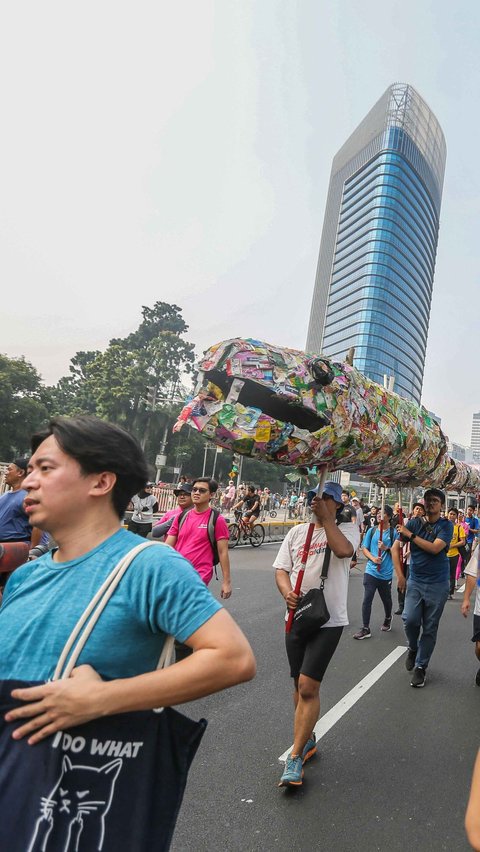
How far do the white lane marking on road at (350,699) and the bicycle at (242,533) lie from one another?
28.1ft

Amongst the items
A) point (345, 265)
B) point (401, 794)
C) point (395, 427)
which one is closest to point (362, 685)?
point (401, 794)

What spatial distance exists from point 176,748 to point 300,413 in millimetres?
1993

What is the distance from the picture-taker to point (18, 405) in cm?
3631

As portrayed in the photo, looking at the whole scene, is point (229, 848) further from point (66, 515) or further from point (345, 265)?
point (345, 265)

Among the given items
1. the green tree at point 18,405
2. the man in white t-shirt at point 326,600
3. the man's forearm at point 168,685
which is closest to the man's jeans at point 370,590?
the man in white t-shirt at point 326,600

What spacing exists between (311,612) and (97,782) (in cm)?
213

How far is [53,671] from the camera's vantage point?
1.12 m

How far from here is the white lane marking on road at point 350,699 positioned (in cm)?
364

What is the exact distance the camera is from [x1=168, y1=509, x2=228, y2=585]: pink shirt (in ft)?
14.5

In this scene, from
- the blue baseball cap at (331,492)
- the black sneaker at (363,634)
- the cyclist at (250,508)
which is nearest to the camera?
the blue baseball cap at (331,492)

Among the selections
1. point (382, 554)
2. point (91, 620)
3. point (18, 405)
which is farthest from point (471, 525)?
point (18, 405)

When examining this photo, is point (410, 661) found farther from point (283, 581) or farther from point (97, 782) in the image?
point (97, 782)

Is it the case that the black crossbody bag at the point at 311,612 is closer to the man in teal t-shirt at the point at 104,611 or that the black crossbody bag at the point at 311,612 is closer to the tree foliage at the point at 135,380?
the man in teal t-shirt at the point at 104,611

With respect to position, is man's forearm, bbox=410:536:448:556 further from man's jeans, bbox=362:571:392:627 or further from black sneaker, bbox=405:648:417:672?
man's jeans, bbox=362:571:392:627
